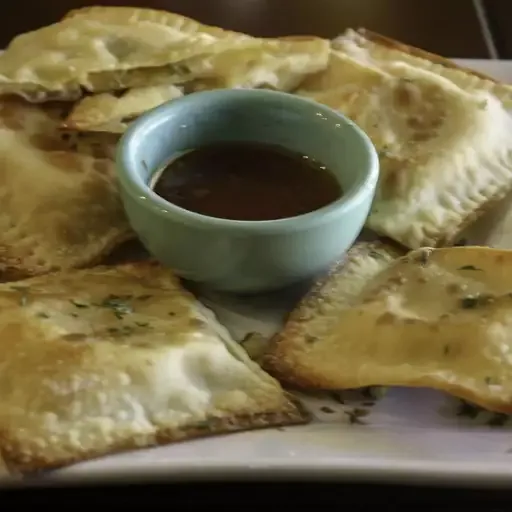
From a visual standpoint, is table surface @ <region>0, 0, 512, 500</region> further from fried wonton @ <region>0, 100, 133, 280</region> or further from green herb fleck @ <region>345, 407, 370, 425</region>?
green herb fleck @ <region>345, 407, 370, 425</region>

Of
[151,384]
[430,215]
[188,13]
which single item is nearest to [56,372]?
[151,384]

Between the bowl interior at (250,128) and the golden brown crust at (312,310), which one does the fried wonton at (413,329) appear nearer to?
the golden brown crust at (312,310)

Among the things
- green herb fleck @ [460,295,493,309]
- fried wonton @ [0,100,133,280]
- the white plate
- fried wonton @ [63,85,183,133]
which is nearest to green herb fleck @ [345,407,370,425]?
the white plate

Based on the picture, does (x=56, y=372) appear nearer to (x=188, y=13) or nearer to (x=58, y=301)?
(x=58, y=301)

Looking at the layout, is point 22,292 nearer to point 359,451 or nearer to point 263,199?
point 263,199

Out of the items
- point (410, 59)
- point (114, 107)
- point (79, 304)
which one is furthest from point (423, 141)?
point (79, 304)

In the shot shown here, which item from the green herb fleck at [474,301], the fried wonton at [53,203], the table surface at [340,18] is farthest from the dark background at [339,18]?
the green herb fleck at [474,301]
